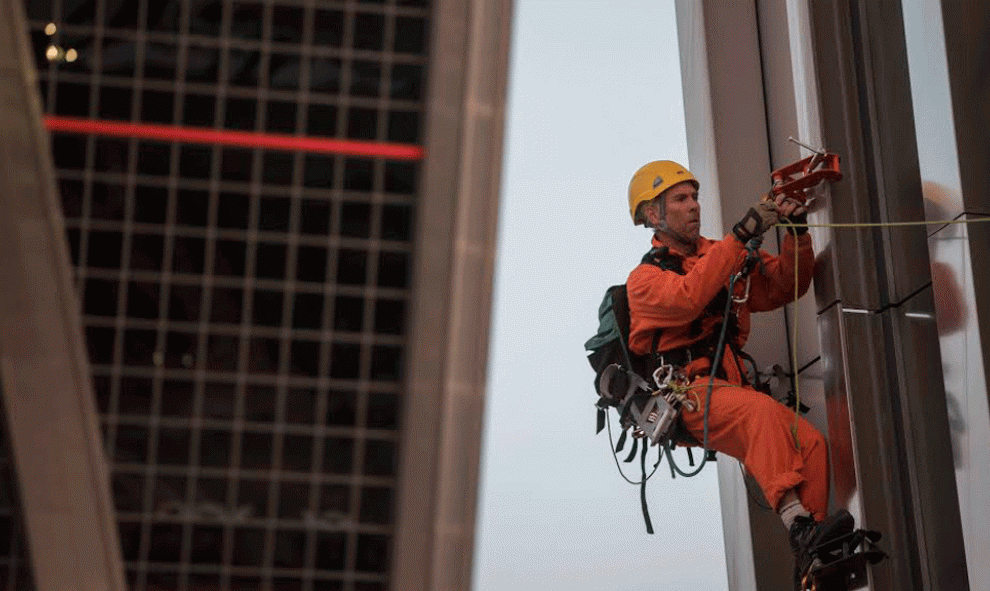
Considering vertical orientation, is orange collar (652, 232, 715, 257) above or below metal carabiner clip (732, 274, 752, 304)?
above

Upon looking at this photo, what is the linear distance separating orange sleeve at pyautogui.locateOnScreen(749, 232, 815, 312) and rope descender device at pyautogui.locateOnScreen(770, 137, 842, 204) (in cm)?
23

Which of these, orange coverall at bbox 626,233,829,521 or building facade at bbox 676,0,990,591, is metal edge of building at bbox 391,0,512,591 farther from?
orange coverall at bbox 626,233,829,521

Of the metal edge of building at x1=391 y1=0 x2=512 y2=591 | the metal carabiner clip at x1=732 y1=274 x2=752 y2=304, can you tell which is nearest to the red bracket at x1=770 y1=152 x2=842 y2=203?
the metal carabiner clip at x1=732 y1=274 x2=752 y2=304

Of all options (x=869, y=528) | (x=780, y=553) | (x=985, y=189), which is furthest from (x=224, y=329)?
(x=780, y=553)

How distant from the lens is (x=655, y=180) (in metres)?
6.39

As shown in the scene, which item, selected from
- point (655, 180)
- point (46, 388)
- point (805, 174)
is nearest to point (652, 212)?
point (655, 180)

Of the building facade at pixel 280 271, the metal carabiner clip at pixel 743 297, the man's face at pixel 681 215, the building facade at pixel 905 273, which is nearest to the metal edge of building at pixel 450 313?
the building facade at pixel 280 271

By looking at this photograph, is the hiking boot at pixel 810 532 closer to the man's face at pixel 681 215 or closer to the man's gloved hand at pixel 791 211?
the man's gloved hand at pixel 791 211

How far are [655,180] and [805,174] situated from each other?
1.17m

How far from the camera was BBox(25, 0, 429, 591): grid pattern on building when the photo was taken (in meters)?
1.75

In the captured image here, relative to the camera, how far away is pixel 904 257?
5316 millimetres

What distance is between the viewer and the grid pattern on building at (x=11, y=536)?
1.74 metres

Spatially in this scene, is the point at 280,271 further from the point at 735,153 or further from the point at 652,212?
the point at 735,153

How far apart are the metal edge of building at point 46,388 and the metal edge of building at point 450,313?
399mm
